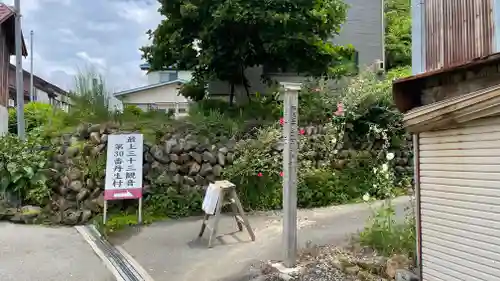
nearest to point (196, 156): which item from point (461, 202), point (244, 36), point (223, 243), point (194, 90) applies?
point (223, 243)

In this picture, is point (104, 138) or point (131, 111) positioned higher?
point (131, 111)

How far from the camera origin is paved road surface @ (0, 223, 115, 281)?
5832 mm

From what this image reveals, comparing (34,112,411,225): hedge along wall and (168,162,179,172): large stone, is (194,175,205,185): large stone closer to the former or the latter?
(34,112,411,225): hedge along wall

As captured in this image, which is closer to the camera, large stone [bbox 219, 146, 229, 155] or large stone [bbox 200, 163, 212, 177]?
large stone [bbox 200, 163, 212, 177]

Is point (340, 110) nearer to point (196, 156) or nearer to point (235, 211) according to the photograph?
point (196, 156)

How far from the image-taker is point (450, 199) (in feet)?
13.1

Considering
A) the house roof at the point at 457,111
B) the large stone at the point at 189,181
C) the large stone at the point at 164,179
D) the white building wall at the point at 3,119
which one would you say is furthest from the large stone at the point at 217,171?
the white building wall at the point at 3,119

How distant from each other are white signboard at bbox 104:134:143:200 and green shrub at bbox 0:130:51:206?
190cm

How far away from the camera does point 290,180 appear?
5477 millimetres

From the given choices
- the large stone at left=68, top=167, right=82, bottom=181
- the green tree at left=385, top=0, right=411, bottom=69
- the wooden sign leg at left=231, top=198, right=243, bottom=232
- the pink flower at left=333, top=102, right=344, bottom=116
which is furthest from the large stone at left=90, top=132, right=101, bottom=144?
the green tree at left=385, top=0, right=411, bottom=69

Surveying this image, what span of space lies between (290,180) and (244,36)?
637 centimetres

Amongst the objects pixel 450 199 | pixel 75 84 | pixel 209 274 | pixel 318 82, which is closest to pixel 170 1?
pixel 75 84

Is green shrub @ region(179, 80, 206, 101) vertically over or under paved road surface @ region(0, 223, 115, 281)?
over

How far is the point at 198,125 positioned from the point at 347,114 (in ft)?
11.7
